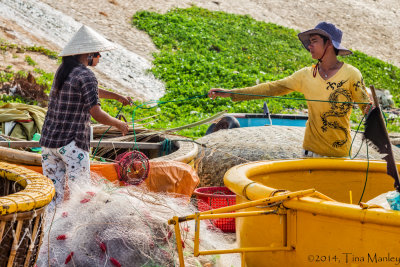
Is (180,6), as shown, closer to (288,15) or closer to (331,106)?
(288,15)

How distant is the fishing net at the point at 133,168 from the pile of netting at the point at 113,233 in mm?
1119

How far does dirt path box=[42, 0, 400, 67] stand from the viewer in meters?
20.0

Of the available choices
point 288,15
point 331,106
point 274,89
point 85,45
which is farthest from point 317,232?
point 288,15

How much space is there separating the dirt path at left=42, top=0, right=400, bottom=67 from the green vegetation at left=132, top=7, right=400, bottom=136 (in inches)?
28.9

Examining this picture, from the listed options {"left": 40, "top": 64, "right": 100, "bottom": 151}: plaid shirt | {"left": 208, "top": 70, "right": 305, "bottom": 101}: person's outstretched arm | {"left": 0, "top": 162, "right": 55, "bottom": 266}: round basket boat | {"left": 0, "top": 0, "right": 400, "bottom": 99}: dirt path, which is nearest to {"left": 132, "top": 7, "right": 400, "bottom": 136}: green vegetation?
{"left": 0, "top": 0, "right": 400, "bottom": 99}: dirt path

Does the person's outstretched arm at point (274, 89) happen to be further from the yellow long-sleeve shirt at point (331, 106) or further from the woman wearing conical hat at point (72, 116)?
the woman wearing conical hat at point (72, 116)

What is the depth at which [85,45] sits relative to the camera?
4836mm

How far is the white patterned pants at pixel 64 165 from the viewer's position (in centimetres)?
466

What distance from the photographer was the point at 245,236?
3719 mm

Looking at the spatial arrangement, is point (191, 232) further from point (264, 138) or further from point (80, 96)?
point (264, 138)

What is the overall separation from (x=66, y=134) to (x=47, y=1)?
16623 millimetres

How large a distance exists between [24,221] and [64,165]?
2183mm

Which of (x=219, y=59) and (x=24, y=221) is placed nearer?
(x=24, y=221)

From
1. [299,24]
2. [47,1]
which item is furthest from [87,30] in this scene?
[299,24]
